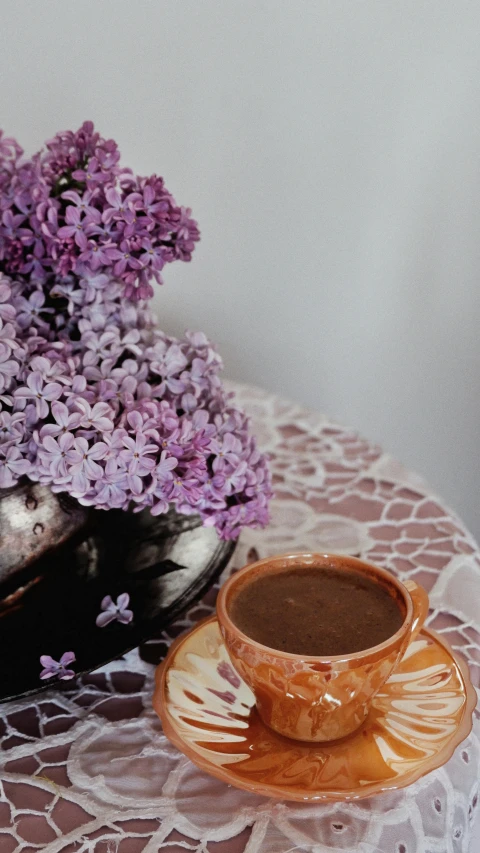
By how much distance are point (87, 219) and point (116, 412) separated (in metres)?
0.15

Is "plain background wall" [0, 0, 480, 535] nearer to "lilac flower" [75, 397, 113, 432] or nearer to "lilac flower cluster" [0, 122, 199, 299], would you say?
"lilac flower cluster" [0, 122, 199, 299]

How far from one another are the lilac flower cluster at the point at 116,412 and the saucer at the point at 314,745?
115 mm

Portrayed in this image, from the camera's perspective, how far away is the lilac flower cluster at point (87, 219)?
599 millimetres

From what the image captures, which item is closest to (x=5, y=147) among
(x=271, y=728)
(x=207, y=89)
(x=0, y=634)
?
(x=0, y=634)

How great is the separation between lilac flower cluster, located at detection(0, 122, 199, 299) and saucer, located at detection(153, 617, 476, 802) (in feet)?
0.99

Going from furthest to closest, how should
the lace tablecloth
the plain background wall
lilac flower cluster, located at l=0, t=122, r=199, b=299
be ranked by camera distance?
the plain background wall
lilac flower cluster, located at l=0, t=122, r=199, b=299
the lace tablecloth

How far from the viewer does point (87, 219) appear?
597 mm

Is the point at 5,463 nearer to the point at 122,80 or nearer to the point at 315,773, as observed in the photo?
the point at 315,773

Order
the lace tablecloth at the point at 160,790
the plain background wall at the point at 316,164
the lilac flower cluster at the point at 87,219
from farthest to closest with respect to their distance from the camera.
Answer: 1. the plain background wall at the point at 316,164
2. the lilac flower cluster at the point at 87,219
3. the lace tablecloth at the point at 160,790

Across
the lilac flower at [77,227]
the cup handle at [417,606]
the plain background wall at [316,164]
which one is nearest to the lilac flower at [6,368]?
the lilac flower at [77,227]

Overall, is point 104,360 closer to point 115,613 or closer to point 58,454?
point 58,454

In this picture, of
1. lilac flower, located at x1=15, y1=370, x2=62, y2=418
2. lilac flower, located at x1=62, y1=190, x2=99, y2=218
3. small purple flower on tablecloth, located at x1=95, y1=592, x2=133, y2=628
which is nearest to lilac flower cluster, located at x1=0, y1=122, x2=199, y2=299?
lilac flower, located at x1=62, y1=190, x2=99, y2=218

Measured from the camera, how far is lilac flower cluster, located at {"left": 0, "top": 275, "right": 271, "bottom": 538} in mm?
548

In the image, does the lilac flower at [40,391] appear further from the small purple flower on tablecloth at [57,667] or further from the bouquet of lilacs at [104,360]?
the small purple flower on tablecloth at [57,667]
